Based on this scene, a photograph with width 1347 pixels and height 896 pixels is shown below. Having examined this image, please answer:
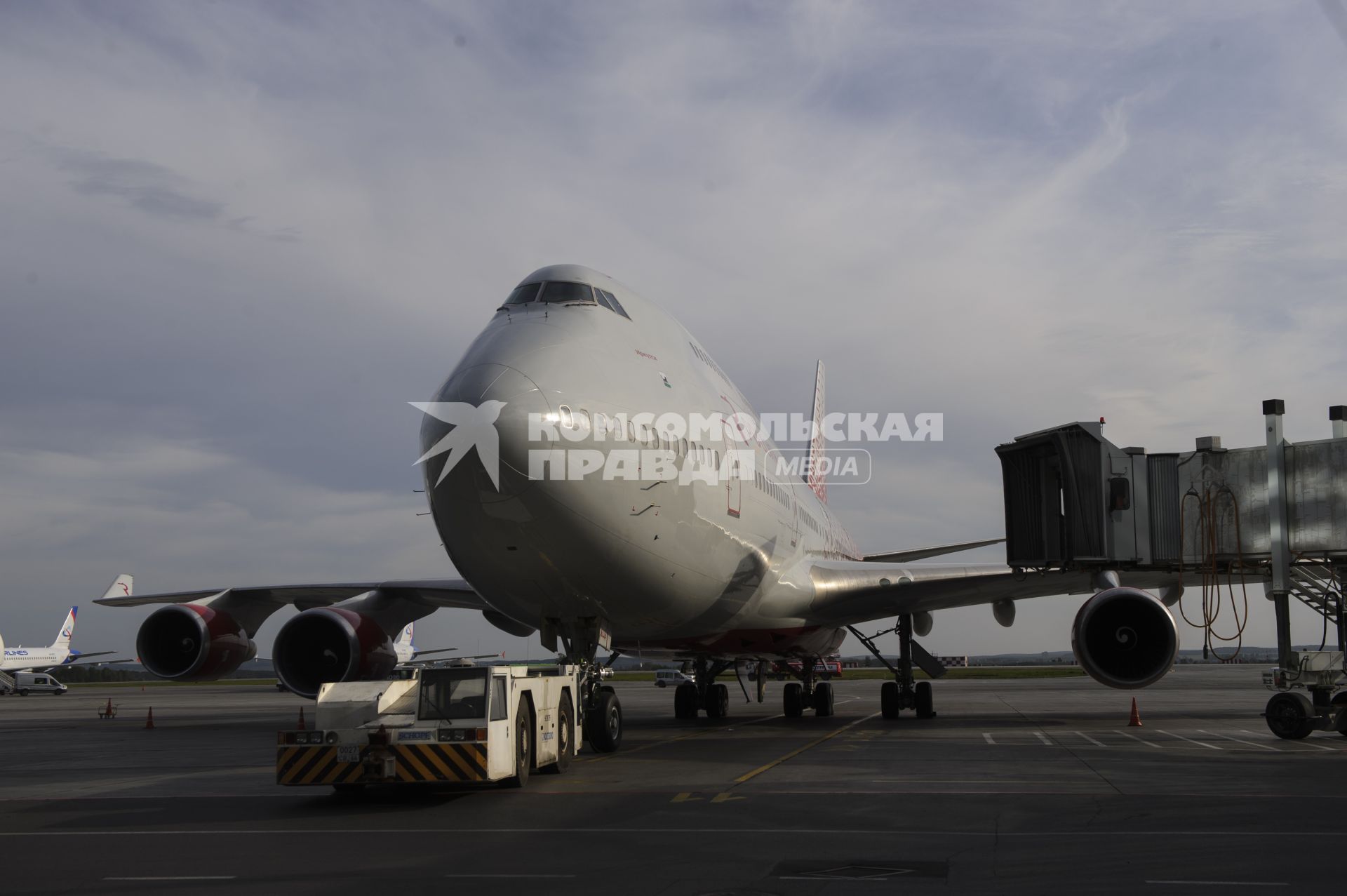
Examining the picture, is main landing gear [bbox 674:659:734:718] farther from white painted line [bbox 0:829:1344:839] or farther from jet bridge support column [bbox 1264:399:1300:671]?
white painted line [bbox 0:829:1344:839]

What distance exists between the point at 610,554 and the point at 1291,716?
31.3 ft

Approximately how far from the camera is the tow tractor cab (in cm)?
966

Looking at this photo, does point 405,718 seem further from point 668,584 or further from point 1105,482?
point 1105,482

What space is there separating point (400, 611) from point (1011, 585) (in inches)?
417

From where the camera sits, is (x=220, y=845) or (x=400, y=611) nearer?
(x=220, y=845)

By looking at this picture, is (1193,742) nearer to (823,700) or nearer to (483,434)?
(823,700)

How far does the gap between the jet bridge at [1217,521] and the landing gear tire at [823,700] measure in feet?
29.0

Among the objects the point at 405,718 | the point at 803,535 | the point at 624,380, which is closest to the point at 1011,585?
the point at 803,535

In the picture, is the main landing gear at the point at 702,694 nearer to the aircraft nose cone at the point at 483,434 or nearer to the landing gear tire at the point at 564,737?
the landing gear tire at the point at 564,737

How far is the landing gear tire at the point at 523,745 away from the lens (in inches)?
413

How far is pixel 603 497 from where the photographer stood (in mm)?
11211

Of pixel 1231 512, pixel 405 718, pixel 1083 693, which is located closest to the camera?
pixel 405 718

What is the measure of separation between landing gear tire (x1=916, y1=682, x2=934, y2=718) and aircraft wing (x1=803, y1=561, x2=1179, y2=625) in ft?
6.29

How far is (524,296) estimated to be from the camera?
1348cm
